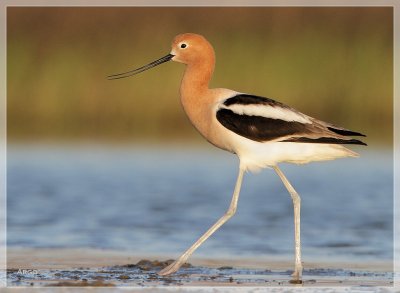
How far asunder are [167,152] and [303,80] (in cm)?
333

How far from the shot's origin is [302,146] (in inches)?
370

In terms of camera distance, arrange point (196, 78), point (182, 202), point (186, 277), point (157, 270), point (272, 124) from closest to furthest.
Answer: point (186, 277) < point (272, 124) < point (157, 270) < point (196, 78) < point (182, 202)

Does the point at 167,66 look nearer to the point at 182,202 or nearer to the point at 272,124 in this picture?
the point at 182,202

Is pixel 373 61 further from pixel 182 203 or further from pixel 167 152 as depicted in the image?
pixel 182 203

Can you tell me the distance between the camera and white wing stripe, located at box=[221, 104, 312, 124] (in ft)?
31.0

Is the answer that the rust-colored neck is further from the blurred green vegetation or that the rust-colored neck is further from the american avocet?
the blurred green vegetation

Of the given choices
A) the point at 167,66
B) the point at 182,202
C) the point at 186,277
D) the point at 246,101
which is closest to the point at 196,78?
the point at 246,101

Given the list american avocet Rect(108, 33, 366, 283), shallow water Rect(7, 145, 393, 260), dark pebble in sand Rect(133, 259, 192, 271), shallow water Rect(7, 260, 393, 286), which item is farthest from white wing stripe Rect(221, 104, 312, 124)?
shallow water Rect(7, 145, 393, 260)

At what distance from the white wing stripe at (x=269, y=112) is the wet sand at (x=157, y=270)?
1.19 meters

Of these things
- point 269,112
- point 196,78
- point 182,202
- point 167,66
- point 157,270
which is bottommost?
point 157,270

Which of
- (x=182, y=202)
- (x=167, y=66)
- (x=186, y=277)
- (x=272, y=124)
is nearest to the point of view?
(x=186, y=277)

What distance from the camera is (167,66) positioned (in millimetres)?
21625

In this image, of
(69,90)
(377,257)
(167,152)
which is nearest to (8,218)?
(377,257)

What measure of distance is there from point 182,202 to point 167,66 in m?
7.42
